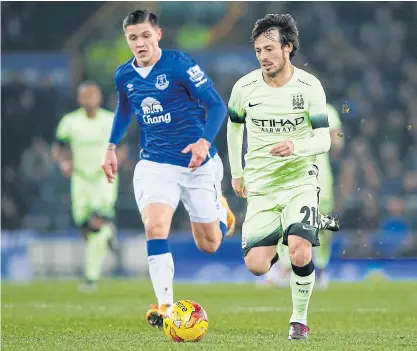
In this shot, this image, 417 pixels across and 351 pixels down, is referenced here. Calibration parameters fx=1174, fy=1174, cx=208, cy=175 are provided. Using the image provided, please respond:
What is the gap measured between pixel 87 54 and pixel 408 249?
8304 millimetres

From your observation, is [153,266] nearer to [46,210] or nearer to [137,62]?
[137,62]

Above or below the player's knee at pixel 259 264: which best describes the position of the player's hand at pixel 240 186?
above

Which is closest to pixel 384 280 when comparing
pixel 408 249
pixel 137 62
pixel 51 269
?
pixel 408 249

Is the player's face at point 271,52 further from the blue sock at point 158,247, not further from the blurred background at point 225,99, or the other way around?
the blurred background at point 225,99

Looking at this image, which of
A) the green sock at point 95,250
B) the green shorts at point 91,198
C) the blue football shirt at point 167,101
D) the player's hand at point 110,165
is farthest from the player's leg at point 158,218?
the green shorts at point 91,198

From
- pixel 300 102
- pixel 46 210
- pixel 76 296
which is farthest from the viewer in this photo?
pixel 46 210

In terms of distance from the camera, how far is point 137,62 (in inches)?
372

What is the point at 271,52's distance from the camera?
8.26 metres

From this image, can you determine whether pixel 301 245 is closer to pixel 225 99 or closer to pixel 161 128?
pixel 161 128

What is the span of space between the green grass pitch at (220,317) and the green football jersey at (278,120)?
1.15 metres

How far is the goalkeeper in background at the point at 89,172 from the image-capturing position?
1545 cm

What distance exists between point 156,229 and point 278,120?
1.41 meters

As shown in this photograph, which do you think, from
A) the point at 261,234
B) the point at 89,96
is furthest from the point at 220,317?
the point at 89,96

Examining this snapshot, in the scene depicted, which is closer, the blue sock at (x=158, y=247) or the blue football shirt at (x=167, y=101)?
the blue sock at (x=158, y=247)
